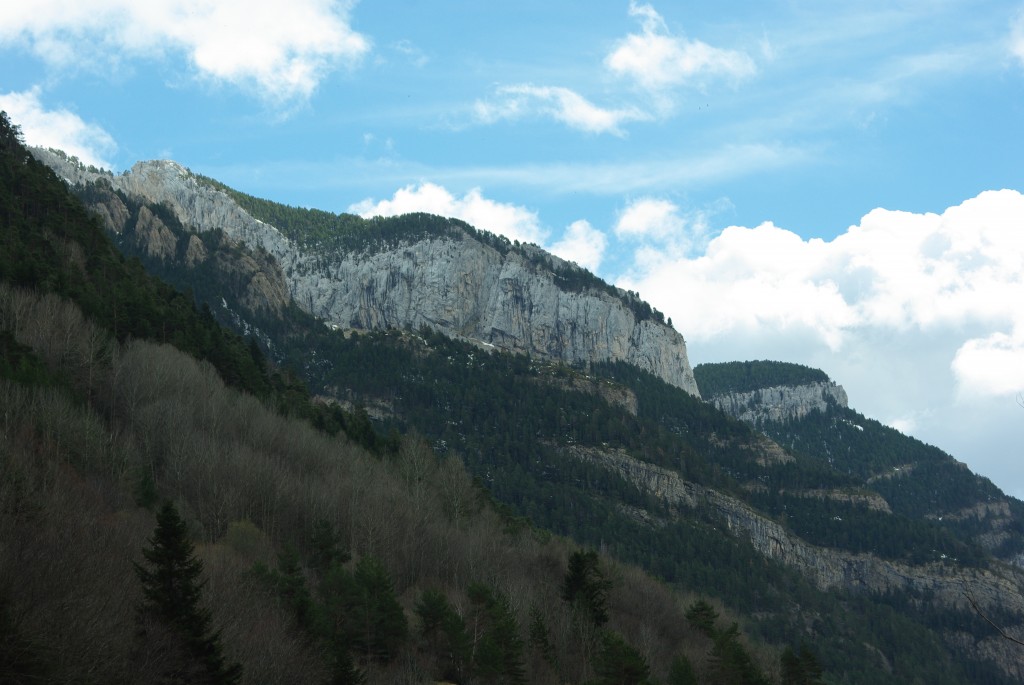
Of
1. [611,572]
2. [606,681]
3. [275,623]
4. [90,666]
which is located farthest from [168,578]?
[611,572]

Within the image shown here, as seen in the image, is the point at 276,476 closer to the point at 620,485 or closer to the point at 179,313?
the point at 179,313

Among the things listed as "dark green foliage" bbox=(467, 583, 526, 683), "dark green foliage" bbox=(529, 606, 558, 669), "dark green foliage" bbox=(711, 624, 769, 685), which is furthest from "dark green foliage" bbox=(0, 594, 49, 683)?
"dark green foliage" bbox=(711, 624, 769, 685)

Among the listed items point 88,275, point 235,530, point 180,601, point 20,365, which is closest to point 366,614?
point 235,530

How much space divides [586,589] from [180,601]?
127 feet

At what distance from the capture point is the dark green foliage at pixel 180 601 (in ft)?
105

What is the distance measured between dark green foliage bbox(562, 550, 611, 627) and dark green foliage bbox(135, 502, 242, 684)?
35169 mm

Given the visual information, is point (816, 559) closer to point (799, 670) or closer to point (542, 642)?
point (799, 670)

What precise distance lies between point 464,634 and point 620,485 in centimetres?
13466

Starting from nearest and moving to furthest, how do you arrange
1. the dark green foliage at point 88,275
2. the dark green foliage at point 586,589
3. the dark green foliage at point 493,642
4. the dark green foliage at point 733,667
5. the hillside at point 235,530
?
the hillside at point 235,530 < the dark green foliage at point 493,642 < the dark green foliage at point 733,667 < the dark green foliage at point 586,589 < the dark green foliage at point 88,275

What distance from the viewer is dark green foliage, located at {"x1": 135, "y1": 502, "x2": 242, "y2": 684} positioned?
1264 inches

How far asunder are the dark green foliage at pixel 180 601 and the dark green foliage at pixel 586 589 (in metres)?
35.2

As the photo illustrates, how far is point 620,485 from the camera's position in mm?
182750

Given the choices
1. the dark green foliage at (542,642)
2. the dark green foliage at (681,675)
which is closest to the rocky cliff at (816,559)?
the dark green foliage at (542,642)

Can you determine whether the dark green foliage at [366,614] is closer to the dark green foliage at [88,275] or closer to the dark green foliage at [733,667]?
the dark green foliage at [733,667]
